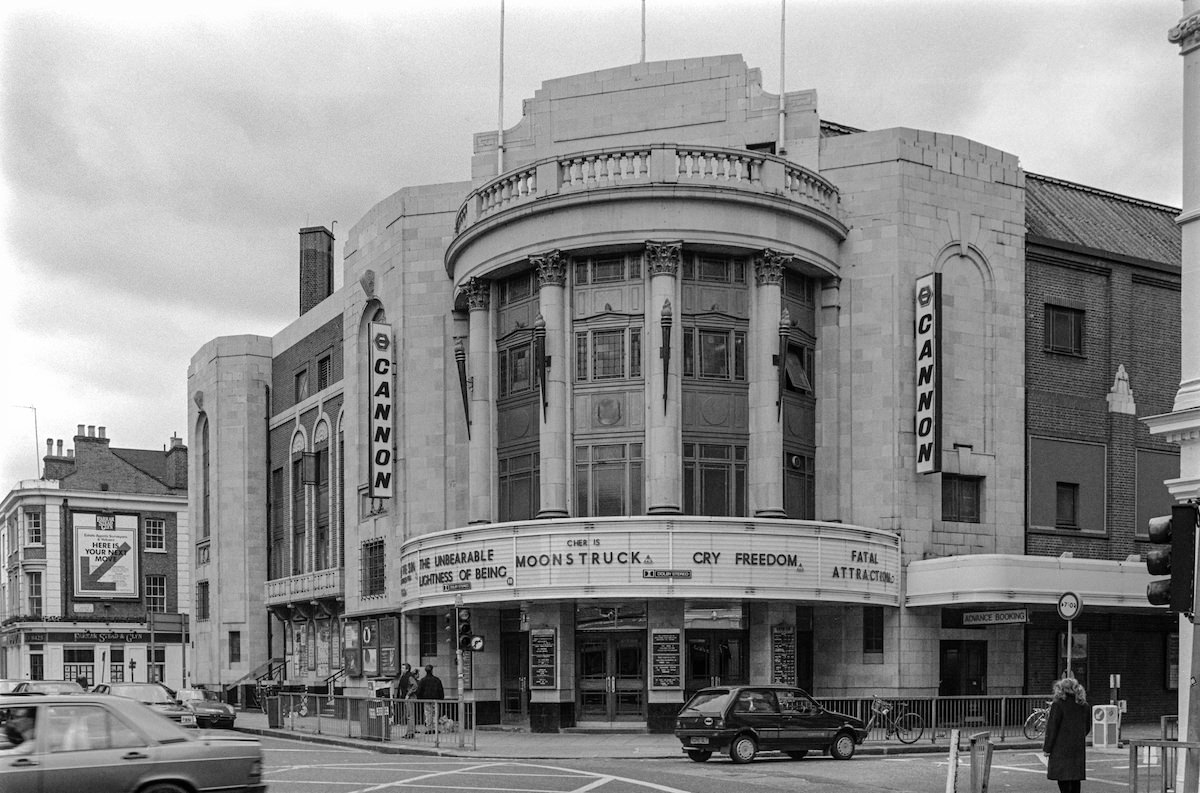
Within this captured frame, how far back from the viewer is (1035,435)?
3778cm

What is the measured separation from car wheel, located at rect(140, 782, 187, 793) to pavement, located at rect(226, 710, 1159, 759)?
13512 mm

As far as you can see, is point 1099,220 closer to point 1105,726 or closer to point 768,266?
point 768,266

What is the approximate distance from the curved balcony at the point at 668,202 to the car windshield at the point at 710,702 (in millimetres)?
12311

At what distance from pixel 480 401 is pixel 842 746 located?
48.6 feet

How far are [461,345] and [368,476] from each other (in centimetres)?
531

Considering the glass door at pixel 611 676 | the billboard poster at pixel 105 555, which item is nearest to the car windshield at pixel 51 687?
the glass door at pixel 611 676

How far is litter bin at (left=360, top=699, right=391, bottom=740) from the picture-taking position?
32062 mm

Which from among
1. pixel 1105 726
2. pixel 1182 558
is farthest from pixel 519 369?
pixel 1182 558

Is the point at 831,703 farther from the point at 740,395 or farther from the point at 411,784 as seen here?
the point at 411,784

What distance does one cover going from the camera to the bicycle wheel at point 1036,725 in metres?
30.5

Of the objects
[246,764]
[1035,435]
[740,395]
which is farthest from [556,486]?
[246,764]

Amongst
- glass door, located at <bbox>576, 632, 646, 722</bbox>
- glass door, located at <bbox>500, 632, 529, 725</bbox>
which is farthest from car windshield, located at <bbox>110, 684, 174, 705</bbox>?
glass door, located at <bbox>576, 632, 646, 722</bbox>

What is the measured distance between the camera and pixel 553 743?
30.8m

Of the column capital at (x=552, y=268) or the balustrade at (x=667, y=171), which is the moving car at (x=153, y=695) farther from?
the balustrade at (x=667, y=171)
